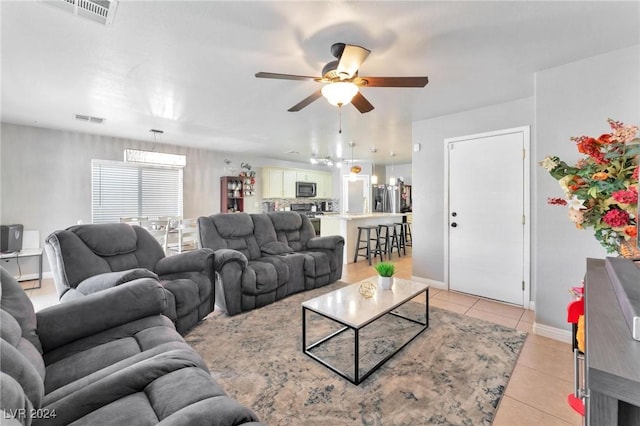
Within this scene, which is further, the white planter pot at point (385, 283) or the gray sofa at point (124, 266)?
the white planter pot at point (385, 283)

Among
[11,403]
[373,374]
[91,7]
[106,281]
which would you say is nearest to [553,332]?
[373,374]

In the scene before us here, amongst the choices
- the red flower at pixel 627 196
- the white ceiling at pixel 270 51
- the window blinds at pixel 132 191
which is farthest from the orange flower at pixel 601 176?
the window blinds at pixel 132 191

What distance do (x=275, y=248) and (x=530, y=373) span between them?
2806 millimetres

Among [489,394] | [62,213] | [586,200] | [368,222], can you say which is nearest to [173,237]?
[62,213]

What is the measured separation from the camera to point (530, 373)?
2010mm

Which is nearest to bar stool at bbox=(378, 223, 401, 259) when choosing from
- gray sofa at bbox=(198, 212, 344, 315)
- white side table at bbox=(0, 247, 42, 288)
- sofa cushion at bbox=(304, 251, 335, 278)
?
gray sofa at bbox=(198, 212, 344, 315)

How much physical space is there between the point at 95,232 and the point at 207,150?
14.6 feet

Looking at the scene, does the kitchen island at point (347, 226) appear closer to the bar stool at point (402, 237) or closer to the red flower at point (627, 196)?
the bar stool at point (402, 237)

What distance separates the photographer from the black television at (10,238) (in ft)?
13.3

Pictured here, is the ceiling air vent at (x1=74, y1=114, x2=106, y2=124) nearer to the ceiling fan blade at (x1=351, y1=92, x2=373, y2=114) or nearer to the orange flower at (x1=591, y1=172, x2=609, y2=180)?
the ceiling fan blade at (x1=351, y1=92, x2=373, y2=114)

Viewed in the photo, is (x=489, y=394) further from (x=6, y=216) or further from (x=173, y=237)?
(x=6, y=216)

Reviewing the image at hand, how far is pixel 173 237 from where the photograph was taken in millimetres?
4977

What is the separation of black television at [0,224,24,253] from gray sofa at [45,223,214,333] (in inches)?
120

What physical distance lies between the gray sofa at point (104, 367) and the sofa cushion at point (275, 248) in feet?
6.35
